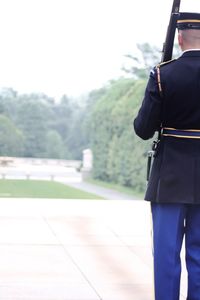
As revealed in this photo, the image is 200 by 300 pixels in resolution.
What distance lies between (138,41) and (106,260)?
464 inches

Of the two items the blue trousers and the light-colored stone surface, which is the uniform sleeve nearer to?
the blue trousers

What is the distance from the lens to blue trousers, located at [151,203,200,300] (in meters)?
3.44

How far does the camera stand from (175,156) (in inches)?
136

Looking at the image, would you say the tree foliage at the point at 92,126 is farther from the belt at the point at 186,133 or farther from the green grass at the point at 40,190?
the belt at the point at 186,133

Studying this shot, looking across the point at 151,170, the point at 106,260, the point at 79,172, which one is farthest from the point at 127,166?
the point at 151,170

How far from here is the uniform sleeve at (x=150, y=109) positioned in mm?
3379

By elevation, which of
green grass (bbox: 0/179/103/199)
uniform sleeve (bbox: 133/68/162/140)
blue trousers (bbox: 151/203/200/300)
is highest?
uniform sleeve (bbox: 133/68/162/140)

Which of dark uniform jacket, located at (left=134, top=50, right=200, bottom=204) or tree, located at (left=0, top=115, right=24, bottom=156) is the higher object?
dark uniform jacket, located at (left=134, top=50, right=200, bottom=204)

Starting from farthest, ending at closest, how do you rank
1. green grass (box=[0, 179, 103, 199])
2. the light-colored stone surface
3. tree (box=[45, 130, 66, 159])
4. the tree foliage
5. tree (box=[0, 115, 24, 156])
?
tree (box=[45, 130, 66, 159]), the tree foliage, tree (box=[0, 115, 24, 156]), green grass (box=[0, 179, 103, 199]), the light-colored stone surface

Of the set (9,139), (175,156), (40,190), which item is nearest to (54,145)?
(9,139)

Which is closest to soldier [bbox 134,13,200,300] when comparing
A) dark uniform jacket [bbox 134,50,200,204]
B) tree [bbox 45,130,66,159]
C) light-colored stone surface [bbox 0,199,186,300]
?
dark uniform jacket [bbox 134,50,200,204]

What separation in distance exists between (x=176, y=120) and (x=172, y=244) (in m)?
0.53

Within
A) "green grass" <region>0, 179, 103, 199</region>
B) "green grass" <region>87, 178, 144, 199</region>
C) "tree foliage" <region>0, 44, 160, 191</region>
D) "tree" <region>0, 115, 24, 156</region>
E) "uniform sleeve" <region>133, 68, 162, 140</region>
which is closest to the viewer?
"uniform sleeve" <region>133, 68, 162, 140</region>

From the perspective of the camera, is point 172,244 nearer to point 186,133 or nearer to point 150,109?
point 186,133
